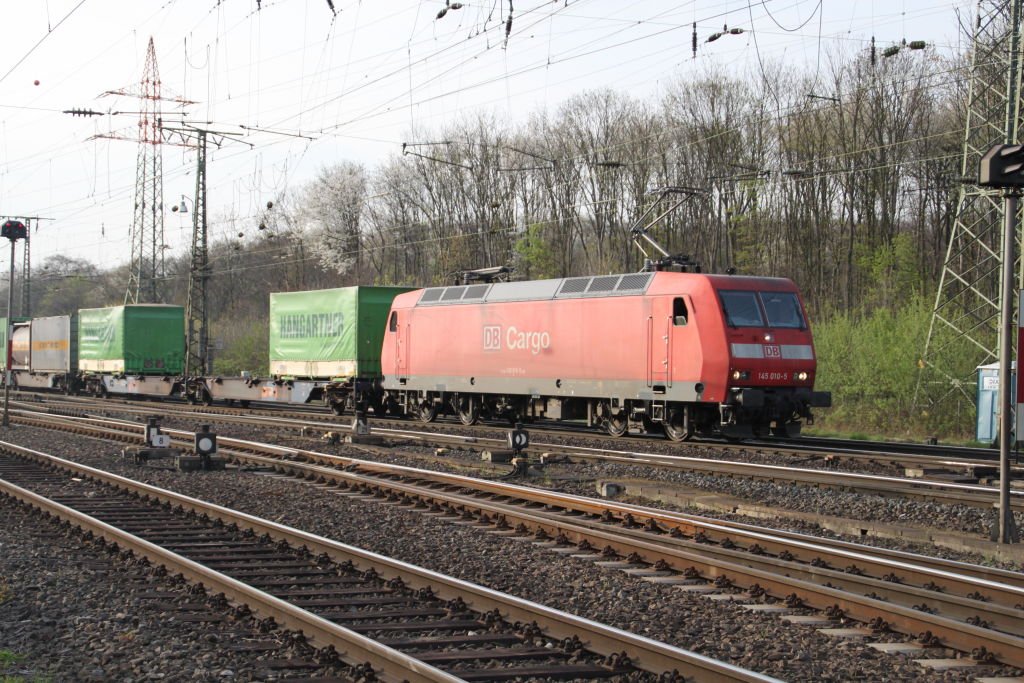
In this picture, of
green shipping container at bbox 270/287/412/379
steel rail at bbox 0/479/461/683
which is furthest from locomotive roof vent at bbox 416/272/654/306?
steel rail at bbox 0/479/461/683

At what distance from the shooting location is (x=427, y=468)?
53.9 ft

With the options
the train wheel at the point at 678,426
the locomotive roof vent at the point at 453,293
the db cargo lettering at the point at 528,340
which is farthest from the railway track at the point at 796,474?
the locomotive roof vent at the point at 453,293

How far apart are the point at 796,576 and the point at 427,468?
27.9ft

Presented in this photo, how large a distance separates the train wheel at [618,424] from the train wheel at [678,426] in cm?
100

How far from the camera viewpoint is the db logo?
2427 centimetres

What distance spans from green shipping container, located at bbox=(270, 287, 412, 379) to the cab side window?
11.3 meters

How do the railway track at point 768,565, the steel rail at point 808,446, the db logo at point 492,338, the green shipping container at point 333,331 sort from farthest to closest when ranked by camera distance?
the green shipping container at point 333,331 → the db logo at point 492,338 → the steel rail at point 808,446 → the railway track at point 768,565

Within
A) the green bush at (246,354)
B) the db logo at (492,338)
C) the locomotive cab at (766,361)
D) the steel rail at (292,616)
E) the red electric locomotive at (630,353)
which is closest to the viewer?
the steel rail at (292,616)

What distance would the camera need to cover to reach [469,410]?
25.9 metres

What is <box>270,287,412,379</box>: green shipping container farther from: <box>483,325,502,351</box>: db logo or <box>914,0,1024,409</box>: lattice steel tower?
<box>914,0,1024,409</box>: lattice steel tower

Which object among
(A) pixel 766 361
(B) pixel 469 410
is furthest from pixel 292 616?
(B) pixel 469 410

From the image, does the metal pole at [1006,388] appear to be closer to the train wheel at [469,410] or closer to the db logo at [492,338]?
the db logo at [492,338]

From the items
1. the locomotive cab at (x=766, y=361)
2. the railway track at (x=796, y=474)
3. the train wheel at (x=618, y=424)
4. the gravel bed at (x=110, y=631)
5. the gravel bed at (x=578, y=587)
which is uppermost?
the locomotive cab at (x=766, y=361)

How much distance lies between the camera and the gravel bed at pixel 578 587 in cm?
646
